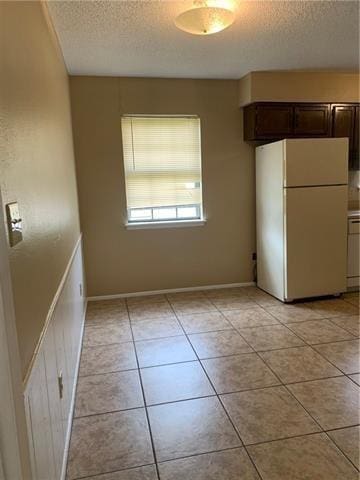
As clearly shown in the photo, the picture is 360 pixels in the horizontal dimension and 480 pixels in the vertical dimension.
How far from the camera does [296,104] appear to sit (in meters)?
3.95

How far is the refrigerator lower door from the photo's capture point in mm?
3670

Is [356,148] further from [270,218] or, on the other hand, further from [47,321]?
[47,321]

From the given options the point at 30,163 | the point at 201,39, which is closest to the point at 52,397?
the point at 30,163

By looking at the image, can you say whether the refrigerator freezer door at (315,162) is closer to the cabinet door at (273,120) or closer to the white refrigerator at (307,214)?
the white refrigerator at (307,214)

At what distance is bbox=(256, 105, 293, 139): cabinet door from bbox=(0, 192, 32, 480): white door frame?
11.4 feet

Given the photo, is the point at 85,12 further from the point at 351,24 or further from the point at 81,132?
the point at 351,24

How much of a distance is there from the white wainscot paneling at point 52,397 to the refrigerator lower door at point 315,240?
2353mm

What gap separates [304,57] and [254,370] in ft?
9.38

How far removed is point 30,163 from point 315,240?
308cm

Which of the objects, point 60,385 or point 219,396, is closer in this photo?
point 60,385

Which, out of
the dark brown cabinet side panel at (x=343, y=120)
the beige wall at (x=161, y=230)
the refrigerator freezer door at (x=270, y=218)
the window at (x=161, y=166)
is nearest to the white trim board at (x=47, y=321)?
the beige wall at (x=161, y=230)

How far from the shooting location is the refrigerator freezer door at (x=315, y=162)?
3.55 meters

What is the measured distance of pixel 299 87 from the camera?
3.93m

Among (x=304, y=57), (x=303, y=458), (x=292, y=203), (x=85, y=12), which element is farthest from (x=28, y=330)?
(x=304, y=57)
